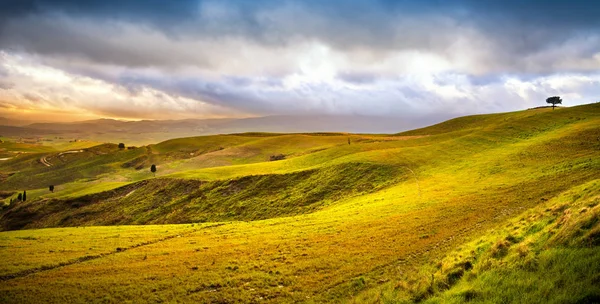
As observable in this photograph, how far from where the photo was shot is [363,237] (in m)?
31.6

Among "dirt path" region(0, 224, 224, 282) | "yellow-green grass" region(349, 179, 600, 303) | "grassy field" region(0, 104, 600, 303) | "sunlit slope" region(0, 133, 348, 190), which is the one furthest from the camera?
"sunlit slope" region(0, 133, 348, 190)

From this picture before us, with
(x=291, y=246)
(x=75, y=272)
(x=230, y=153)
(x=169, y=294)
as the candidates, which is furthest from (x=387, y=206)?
(x=230, y=153)

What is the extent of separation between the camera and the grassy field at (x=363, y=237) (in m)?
→ 16.9

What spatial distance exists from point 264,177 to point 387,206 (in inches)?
1524

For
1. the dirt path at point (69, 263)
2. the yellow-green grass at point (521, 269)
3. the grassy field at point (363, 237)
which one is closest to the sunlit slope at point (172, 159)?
the grassy field at point (363, 237)

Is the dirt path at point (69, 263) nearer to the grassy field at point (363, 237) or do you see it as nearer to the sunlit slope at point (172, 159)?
the grassy field at point (363, 237)

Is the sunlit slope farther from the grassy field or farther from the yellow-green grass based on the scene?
the yellow-green grass

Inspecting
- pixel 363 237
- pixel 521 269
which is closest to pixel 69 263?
pixel 363 237

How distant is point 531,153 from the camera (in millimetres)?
57938

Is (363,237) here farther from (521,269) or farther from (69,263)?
(69,263)

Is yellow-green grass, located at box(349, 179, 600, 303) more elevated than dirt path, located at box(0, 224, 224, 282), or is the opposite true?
yellow-green grass, located at box(349, 179, 600, 303)

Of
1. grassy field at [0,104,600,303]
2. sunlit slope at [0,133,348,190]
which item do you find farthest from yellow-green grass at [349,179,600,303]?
sunlit slope at [0,133,348,190]

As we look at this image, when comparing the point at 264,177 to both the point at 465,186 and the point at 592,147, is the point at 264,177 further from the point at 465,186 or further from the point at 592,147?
the point at 592,147

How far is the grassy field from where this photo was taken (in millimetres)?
16906
